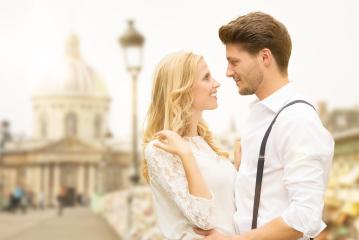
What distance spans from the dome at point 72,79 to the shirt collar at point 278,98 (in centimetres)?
9997

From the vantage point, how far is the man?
2355 millimetres

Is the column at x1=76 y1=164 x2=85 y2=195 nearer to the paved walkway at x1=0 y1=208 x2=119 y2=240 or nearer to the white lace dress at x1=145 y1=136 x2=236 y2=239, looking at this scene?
the paved walkway at x1=0 y1=208 x2=119 y2=240

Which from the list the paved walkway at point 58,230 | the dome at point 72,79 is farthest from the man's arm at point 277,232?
the dome at point 72,79

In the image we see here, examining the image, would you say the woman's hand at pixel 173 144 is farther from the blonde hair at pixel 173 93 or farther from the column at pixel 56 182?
the column at pixel 56 182

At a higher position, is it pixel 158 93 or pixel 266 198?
pixel 158 93

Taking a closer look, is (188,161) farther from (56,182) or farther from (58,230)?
(56,182)

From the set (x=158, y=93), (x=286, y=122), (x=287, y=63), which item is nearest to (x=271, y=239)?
(x=286, y=122)

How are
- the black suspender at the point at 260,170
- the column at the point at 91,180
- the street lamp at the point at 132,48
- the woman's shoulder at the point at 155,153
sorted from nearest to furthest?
the black suspender at the point at 260,170, the woman's shoulder at the point at 155,153, the street lamp at the point at 132,48, the column at the point at 91,180

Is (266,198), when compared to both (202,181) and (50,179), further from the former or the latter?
(50,179)

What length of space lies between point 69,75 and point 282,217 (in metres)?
104

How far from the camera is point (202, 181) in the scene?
2855 millimetres

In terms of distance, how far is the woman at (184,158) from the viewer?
9.32ft

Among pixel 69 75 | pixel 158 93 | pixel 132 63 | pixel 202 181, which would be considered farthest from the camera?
pixel 69 75

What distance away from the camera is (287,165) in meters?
2.39
